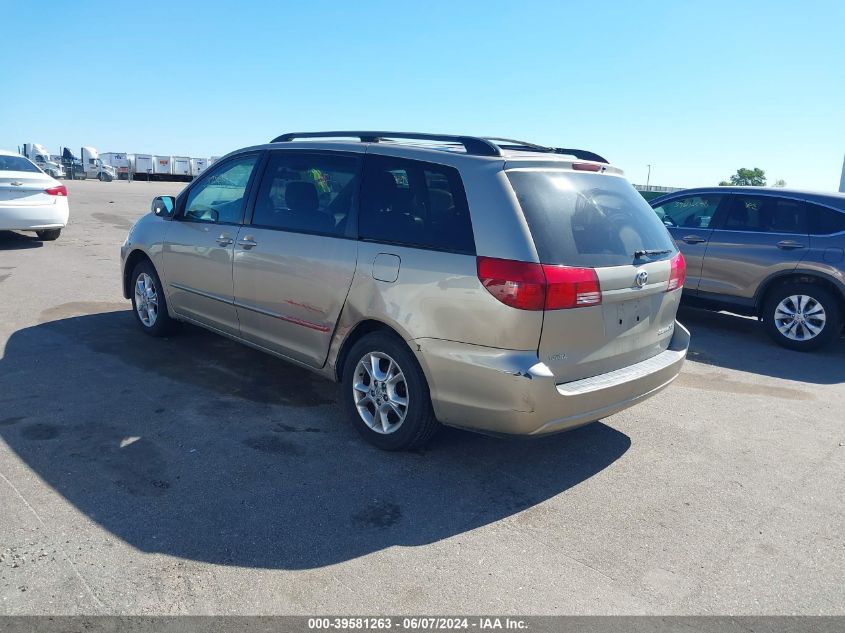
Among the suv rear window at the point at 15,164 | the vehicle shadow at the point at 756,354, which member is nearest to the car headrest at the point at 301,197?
the vehicle shadow at the point at 756,354

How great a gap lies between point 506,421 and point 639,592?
105 centimetres

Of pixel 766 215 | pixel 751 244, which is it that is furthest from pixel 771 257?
pixel 766 215

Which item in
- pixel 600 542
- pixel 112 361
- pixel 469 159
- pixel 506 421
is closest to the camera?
pixel 600 542

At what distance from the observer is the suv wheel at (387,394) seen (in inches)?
157

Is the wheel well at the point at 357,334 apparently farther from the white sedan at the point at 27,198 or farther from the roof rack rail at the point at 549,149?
the white sedan at the point at 27,198

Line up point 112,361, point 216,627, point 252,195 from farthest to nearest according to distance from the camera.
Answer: point 112,361 → point 252,195 → point 216,627

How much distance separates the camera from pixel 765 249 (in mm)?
7801

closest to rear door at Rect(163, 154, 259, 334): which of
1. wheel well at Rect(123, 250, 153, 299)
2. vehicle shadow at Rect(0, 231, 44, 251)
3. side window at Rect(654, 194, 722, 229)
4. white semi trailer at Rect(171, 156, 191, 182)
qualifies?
wheel well at Rect(123, 250, 153, 299)

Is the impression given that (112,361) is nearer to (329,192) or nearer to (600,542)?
(329,192)

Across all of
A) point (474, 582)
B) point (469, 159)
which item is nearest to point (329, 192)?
point (469, 159)

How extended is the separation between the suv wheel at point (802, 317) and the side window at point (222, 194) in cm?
598

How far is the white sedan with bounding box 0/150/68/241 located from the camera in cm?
1099

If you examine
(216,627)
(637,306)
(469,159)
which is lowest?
(216,627)

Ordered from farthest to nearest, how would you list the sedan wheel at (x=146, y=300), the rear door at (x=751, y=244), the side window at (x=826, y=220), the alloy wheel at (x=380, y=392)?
the rear door at (x=751, y=244)
the side window at (x=826, y=220)
the sedan wheel at (x=146, y=300)
the alloy wheel at (x=380, y=392)
